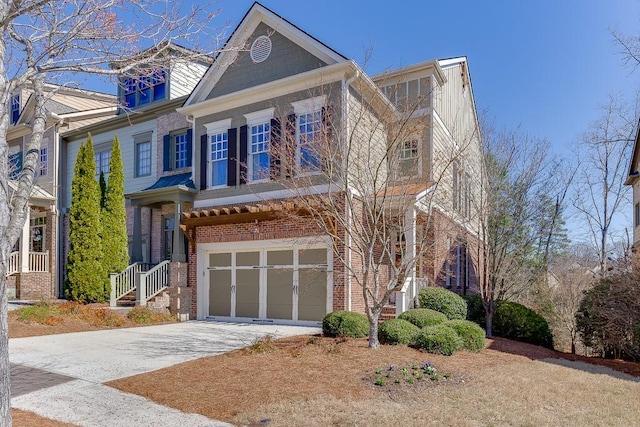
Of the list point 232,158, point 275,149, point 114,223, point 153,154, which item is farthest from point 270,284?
point 153,154

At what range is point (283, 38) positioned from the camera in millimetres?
13953

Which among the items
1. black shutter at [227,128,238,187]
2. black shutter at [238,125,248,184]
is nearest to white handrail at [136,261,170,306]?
black shutter at [227,128,238,187]

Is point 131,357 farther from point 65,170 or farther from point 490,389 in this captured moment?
point 65,170

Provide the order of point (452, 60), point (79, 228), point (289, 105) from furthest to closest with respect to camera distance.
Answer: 1. point (452, 60)
2. point (79, 228)
3. point (289, 105)

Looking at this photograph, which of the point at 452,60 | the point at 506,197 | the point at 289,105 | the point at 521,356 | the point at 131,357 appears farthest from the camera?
the point at 452,60

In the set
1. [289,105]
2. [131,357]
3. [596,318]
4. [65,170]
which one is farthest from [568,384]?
[65,170]

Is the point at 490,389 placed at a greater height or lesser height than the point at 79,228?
lesser

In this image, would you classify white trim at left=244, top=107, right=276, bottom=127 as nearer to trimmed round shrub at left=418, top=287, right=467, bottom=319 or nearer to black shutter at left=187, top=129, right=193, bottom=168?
black shutter at left=187, top=129, right=193, bottom=168

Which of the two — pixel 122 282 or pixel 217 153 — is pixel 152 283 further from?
pixel 217 153

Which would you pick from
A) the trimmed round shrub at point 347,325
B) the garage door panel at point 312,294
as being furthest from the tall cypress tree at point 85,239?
the trimmed round shrub at point 347,325

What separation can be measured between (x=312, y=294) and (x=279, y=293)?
1.20 metres

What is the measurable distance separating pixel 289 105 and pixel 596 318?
9871 millimetres

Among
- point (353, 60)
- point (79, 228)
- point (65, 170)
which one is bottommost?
point (79, 228)

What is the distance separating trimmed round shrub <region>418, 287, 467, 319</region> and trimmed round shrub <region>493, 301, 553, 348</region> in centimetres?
141
